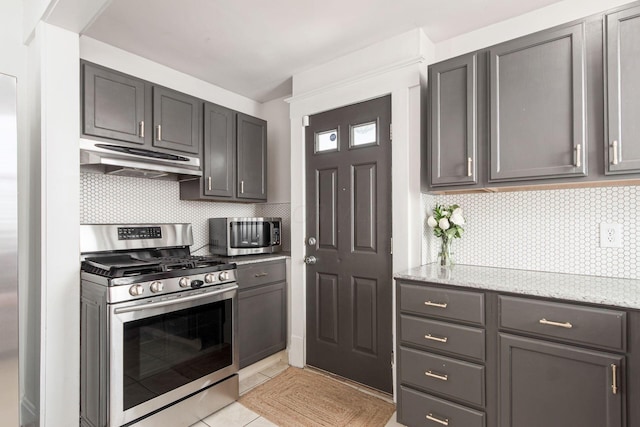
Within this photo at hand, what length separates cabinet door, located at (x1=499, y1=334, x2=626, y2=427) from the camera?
1373 millimetres

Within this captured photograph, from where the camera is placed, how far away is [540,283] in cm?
169

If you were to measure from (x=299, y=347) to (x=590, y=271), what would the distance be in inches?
83.7

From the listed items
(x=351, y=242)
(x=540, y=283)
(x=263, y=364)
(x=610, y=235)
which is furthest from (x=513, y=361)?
(x=263, y=364)

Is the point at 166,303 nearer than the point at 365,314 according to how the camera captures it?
Yes

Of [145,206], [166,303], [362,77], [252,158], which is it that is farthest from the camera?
[252,158]

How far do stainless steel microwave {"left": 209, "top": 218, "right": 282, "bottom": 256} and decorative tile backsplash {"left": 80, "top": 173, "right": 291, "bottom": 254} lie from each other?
0.14 metres

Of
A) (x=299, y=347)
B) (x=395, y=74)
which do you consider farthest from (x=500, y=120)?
(x=299, y=347)

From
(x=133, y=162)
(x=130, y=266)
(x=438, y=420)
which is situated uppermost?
(x=133, y=162)

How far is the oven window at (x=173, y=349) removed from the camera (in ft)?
5.86

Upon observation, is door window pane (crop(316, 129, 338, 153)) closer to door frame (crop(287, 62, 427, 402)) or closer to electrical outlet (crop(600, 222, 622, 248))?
door frame (crop(287, 62, 427, 402))

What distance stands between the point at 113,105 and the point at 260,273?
1.58 metres

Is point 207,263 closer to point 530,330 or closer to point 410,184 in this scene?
point 410,184

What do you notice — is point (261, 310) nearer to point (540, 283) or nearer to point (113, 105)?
point (113, 105)

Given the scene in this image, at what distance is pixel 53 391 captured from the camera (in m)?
1.77
